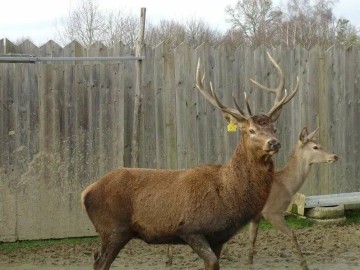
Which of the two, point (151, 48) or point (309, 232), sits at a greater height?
point (151, 48)

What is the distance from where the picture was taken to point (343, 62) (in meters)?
11.7

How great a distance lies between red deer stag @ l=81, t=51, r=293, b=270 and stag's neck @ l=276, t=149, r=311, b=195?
86.0 inches

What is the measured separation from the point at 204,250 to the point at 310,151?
363cm

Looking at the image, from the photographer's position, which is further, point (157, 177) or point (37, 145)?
point (37, 145)

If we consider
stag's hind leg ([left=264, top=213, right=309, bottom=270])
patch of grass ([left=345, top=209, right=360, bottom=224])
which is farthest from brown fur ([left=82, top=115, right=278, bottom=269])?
patch of grass ([left=345, top=209, right=360, bottom=224])

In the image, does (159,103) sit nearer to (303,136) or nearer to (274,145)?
(303,136)

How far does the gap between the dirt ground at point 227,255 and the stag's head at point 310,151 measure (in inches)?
43.4

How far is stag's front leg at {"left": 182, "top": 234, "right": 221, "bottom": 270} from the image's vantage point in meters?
7.08

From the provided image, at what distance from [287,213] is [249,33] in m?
26.6

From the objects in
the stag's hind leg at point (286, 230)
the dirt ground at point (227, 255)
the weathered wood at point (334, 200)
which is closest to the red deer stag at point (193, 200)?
the dirt ground at point (227, 255)

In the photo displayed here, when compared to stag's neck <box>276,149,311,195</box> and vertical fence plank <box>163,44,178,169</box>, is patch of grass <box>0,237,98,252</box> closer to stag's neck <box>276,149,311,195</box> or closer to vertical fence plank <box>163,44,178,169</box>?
vertical fence plank <box>163,44,178,169</box>

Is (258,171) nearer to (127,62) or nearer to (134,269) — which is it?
(134,269)

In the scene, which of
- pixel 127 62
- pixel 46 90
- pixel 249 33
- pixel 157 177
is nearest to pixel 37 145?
pixel 46 90

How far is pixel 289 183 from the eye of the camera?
384 inches
